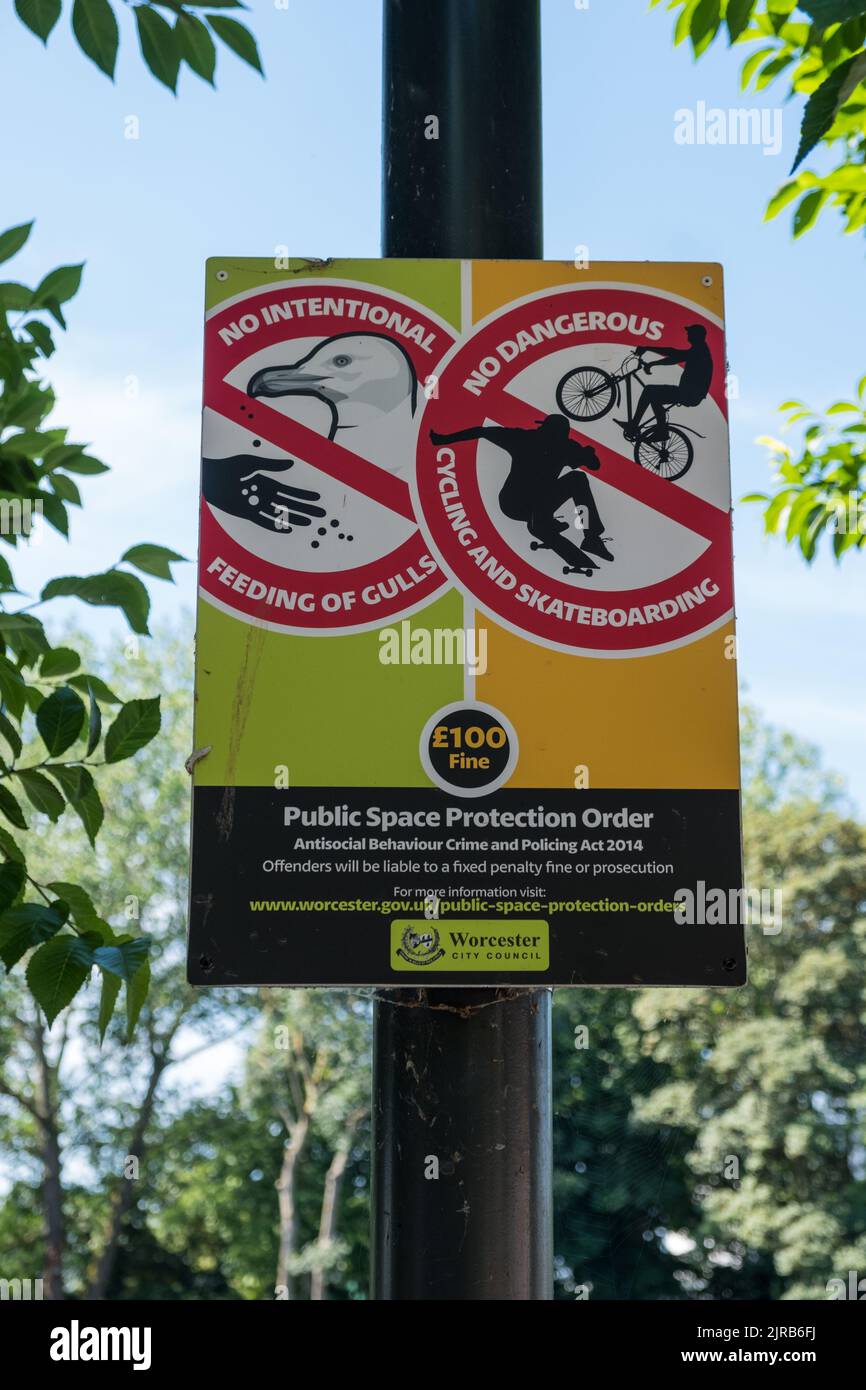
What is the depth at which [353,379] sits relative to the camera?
6.34 ft

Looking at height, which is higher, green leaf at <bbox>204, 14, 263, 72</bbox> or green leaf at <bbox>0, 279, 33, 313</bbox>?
green leaf at <bbox>204, 14, 263, 72</bbox>

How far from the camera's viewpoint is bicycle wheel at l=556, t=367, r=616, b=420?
1.92 m

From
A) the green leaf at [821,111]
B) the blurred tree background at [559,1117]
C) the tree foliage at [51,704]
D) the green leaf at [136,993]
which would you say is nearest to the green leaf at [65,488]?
the tree foliage at [51,704]

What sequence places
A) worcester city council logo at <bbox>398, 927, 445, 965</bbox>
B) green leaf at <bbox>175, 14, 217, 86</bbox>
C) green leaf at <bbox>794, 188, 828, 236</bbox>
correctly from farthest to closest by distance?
green leaf at <bbox>794, 188, 828, 236</bbox> < green leaf at <bbox>175, 14, 217, 86</bbox> < worcester city council logo at <bbox>398, 927, 445, 965</bbox>

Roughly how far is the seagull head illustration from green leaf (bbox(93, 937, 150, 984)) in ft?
2.41

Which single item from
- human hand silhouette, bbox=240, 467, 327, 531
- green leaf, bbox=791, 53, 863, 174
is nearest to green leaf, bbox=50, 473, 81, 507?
human hand silhouette, bbox=240, 467, 327, 531

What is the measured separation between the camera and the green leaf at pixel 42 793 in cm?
200

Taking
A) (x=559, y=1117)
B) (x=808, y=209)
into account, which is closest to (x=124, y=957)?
(x=808, y=209)

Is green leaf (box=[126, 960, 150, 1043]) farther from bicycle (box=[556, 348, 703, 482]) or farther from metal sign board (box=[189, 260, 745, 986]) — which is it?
bicycle (box=[556, 348, 703, 482])

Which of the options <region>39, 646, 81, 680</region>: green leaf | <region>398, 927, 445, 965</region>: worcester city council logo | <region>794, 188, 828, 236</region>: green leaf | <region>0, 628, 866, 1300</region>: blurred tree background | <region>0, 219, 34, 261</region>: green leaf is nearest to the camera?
<region>398, 927, 445, 965</region>: worcester city council logo

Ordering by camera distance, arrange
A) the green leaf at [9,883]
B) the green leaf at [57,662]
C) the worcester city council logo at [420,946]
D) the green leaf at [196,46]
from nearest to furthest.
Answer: the worcester city council logo at [420,946] < the green leaf at [9,883] < the green leaf at [196,46] < the green leaf at [57,662]

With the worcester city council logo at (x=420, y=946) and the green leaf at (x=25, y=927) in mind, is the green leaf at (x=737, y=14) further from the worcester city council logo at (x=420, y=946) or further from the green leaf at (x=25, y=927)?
the green leaf at (x=25, y=927)

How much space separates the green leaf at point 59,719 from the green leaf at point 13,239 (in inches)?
33.4

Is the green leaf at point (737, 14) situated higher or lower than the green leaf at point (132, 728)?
higher
